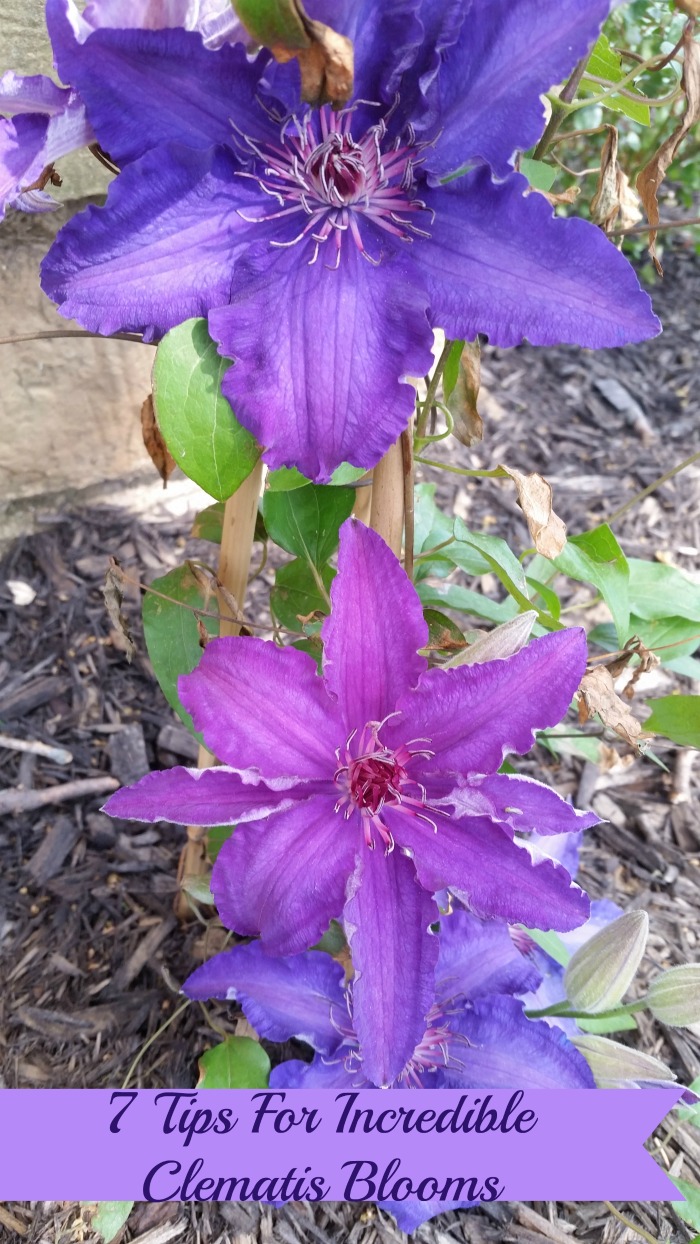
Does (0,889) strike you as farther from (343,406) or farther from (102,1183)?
(343,406)

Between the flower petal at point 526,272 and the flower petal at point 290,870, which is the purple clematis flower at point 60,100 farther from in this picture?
the flower petal at point 290,870

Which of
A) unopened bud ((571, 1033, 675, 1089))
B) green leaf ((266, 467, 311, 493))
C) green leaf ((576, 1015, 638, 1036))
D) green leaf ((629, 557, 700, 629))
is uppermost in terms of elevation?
green leaf ((266, 467, 311, 493))

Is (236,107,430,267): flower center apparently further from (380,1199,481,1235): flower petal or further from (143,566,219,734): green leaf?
(380,1199,481,1235): flower petal

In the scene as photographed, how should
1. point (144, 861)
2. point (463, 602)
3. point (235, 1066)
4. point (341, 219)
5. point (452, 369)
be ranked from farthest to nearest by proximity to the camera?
point (144, 861), point (463, 602), point (235, 1066), point (452, 369), point (341, 219)

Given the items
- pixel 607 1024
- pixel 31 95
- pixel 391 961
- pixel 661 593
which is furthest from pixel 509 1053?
pixel 31 95

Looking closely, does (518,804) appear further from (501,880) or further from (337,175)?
(337,175)

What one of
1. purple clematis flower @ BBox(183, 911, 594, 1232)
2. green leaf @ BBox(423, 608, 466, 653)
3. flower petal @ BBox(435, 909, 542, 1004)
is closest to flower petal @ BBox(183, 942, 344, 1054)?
purple clematis flower @ BBox(183, 911, 594, 1232)

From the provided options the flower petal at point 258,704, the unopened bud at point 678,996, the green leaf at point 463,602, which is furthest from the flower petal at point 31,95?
the unopened bud at point 678,996
